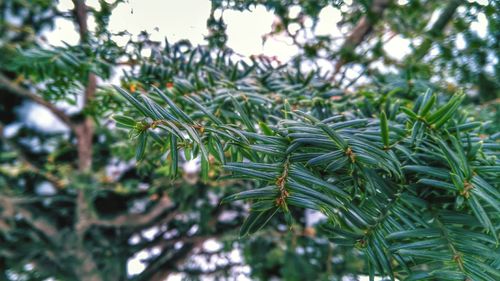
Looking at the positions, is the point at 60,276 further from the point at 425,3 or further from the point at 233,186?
the point at 425,3

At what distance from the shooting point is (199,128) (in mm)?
203

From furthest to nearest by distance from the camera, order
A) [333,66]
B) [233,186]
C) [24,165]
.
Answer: [24,165] → [233,186] → [333,66]

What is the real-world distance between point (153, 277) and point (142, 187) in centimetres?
28

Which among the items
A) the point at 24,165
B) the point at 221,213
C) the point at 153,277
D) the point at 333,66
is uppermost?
the point at 333,66

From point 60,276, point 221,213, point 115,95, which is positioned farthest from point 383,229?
point 60,276

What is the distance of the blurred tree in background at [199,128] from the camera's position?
223 mm

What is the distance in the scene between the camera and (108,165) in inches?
48.7

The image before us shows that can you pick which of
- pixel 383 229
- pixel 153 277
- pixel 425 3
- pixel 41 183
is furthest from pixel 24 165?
pixel 383 229

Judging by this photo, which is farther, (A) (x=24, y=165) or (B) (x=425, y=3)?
(A) (x=24, y=165)

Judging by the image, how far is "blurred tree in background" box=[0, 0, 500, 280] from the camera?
0.22m

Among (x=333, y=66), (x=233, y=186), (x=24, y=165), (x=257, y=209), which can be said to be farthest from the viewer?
(x=24, y=165)

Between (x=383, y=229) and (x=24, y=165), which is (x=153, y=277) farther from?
(x=383, y=229)

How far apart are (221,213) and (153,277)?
0.93 ft

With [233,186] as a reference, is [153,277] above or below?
below
